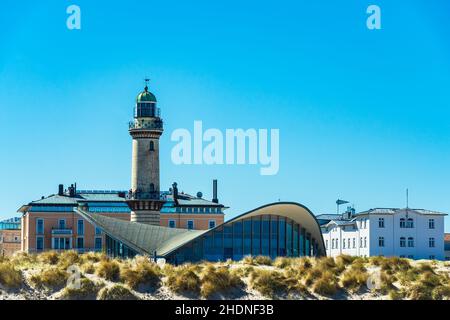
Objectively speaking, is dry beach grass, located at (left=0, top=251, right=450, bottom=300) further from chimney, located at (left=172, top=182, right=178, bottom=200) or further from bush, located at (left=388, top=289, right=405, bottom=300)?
chimney, located at (left=172, top=182, right=178, bottom=200)

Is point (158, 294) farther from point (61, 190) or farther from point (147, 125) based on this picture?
point (61, 190)

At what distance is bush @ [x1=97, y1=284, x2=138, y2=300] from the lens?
4731cm

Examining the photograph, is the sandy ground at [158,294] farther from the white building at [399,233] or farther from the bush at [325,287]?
the white building at [399,233]

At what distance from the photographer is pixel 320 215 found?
13538cm

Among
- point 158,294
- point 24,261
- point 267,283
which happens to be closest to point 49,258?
point 24,261

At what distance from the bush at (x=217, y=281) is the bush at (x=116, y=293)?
353 cm

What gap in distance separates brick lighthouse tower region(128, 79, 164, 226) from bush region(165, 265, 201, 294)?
48432mm

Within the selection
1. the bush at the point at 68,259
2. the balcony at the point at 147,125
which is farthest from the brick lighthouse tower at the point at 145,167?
the bush at the point at 68,259

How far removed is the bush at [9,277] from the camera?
156 ft
